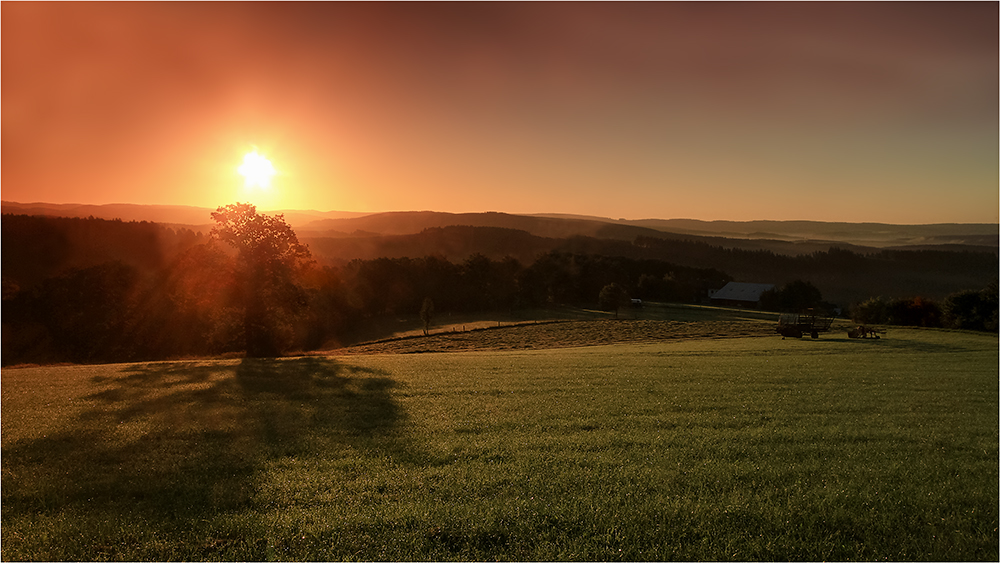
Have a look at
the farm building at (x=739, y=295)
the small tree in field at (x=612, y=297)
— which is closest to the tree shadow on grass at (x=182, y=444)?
the small tree in field at (x=612, y=297)

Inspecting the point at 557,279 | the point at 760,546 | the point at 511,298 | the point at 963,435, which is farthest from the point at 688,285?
the point at 760,546

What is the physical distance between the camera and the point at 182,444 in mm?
10352

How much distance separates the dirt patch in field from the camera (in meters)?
46.9

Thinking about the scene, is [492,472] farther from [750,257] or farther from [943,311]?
[750,257]

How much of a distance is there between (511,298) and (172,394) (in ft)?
232

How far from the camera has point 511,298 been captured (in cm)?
8450

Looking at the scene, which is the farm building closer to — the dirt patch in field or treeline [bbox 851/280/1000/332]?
treeline [bbox 851/280/1000/332]

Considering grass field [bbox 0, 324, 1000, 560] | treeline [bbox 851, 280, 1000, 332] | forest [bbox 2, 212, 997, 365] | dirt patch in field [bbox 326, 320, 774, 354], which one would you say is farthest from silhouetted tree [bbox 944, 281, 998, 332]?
grass field [bbox 0, 324, 1000, 560]

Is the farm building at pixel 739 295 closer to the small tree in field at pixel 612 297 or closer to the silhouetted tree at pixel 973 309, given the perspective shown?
the small tree in field at pixel 612 297

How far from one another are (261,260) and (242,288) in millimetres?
2226

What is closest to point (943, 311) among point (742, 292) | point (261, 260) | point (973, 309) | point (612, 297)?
point (973, 309)

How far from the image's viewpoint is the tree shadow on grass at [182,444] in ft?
25.4

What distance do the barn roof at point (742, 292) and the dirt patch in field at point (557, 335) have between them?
49.8 m

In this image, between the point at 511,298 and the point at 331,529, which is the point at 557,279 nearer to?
the point at 511,298
